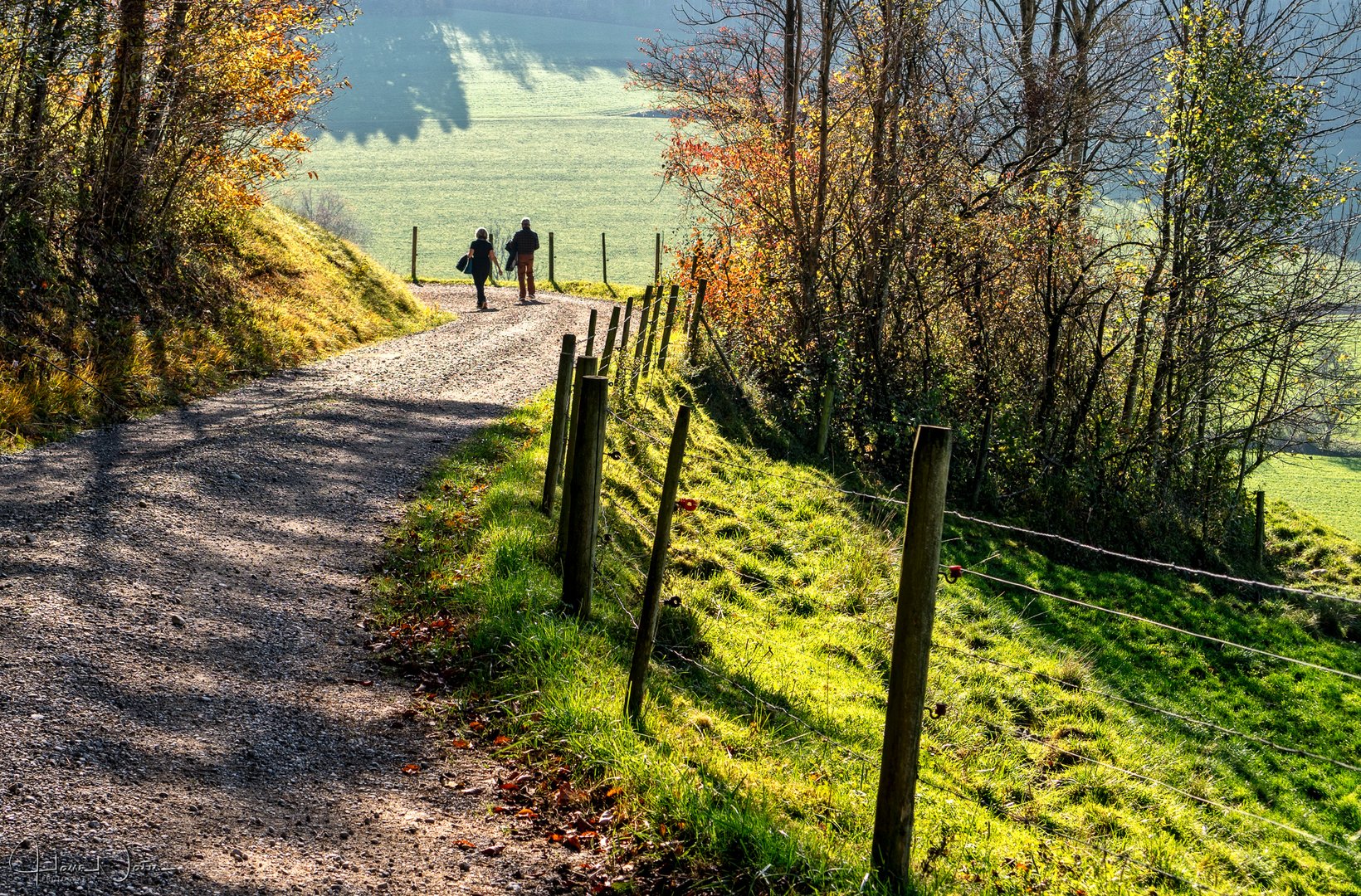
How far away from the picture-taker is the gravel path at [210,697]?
392 centimetres

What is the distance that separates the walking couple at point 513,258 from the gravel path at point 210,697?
16.1m

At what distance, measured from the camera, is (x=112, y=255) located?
1341 cm

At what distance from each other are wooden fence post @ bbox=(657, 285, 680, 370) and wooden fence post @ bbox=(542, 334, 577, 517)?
7555mm

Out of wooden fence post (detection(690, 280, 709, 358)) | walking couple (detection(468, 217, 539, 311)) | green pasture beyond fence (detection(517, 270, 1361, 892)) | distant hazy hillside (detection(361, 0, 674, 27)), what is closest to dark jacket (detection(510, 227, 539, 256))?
walking couple (detection(468, 217, 539, 311))

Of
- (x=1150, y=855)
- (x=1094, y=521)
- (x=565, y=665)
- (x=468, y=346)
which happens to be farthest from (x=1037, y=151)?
(x=565, y=665)

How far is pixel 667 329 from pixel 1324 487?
35.0 meters

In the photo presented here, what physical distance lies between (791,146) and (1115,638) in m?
8.76

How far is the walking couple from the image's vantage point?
998 inches

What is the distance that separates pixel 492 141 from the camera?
9656cm

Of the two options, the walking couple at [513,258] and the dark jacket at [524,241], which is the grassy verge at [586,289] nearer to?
the walking couple at [513,258]

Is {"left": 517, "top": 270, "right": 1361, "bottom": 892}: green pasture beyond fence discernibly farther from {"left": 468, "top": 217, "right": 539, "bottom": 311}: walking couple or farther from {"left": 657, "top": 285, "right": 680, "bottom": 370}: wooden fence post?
{"left": 468, "top": 217, "right": 539, "bottom": 311}: walking couple

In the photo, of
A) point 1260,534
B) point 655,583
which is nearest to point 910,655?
point 655,583

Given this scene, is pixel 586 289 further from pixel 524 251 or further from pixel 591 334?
pixel 591 334

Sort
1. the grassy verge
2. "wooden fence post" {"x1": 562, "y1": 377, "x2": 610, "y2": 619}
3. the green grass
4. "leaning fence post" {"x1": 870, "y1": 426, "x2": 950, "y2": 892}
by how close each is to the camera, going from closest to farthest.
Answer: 1. "leaning fence post" {"x1": 870, "y1": 426, "x2": 950, "y2": 892}
2. "wooden fence post" {"x1": 562, "y1": 377, "x2": 610, "y2": 619}
3. the grassy verge
4. the green grass
